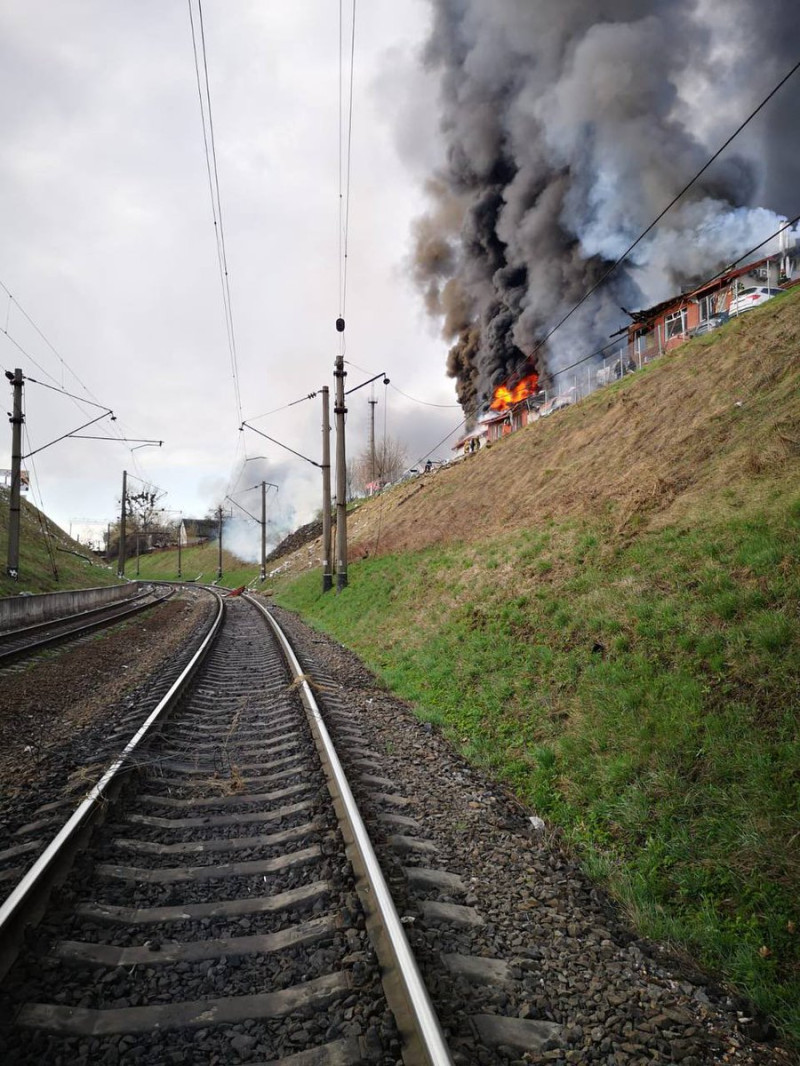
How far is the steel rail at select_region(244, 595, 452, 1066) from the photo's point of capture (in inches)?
86.0

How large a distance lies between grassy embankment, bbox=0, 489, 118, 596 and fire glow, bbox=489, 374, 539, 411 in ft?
92.9

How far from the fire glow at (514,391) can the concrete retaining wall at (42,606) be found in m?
26.7

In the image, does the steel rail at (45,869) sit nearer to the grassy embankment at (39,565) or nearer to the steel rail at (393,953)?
the steel rail at (393,953)

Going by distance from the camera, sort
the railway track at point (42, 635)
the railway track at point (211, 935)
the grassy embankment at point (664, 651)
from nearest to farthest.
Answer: the railway track at point (211, 935) < the grassy embankment at point (664, 651) < the railway track at point (42, 635)

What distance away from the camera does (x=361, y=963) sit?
2.75m

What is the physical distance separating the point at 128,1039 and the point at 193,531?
11643 cm

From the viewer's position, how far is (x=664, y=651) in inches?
233

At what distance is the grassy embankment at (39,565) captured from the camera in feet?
84.6

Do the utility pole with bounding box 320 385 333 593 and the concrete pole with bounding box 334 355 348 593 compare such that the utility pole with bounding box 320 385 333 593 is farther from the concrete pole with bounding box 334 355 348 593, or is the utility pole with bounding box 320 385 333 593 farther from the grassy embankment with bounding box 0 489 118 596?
the grassy embankment with bounding box 0 489 118 596

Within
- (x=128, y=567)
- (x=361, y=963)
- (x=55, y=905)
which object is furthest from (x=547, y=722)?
(x=128, y=567)

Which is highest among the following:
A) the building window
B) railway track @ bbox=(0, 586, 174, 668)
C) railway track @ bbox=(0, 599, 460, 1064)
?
the building window

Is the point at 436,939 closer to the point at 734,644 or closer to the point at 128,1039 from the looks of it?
the point at 128,1039

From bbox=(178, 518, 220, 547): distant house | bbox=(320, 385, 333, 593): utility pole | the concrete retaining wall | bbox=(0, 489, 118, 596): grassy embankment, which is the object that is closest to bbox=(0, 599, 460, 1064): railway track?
the concrete retaining wall

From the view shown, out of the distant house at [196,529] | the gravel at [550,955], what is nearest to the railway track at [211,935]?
the gravel at [550,955]
